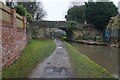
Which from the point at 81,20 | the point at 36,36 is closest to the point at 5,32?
the point at 36,36

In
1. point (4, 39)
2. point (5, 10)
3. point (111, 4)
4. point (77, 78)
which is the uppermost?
point (111, 4)

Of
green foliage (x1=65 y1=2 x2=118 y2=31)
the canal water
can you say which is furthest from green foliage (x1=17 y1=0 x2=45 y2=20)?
the canal water

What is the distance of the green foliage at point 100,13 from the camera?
5059cm

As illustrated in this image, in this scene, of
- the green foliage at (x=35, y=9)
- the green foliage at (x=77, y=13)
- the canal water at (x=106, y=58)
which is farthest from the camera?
the green foliage at (x=77, y=13)

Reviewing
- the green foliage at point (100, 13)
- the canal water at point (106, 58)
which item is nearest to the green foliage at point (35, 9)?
the green foliage at point (100, 13)

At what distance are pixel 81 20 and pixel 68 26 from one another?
1141 centimetres

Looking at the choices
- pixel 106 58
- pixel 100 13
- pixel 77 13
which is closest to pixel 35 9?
pixel 77 13

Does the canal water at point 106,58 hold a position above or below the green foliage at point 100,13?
below

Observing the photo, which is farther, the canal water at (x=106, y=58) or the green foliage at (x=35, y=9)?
the green foliage at (x=35, y=9)

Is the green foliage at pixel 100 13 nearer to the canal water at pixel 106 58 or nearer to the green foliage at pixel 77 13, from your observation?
the green foliage at pixel 77 13

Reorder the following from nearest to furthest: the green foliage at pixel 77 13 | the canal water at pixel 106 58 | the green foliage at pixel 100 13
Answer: the canal water at pixel 106 58 → the green foliage at pixel 100 13 → the green foliage at pixel 77 13

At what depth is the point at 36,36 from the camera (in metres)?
47.7

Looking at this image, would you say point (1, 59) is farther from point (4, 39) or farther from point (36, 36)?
point (36, 36)

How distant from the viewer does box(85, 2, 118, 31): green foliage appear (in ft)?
166
